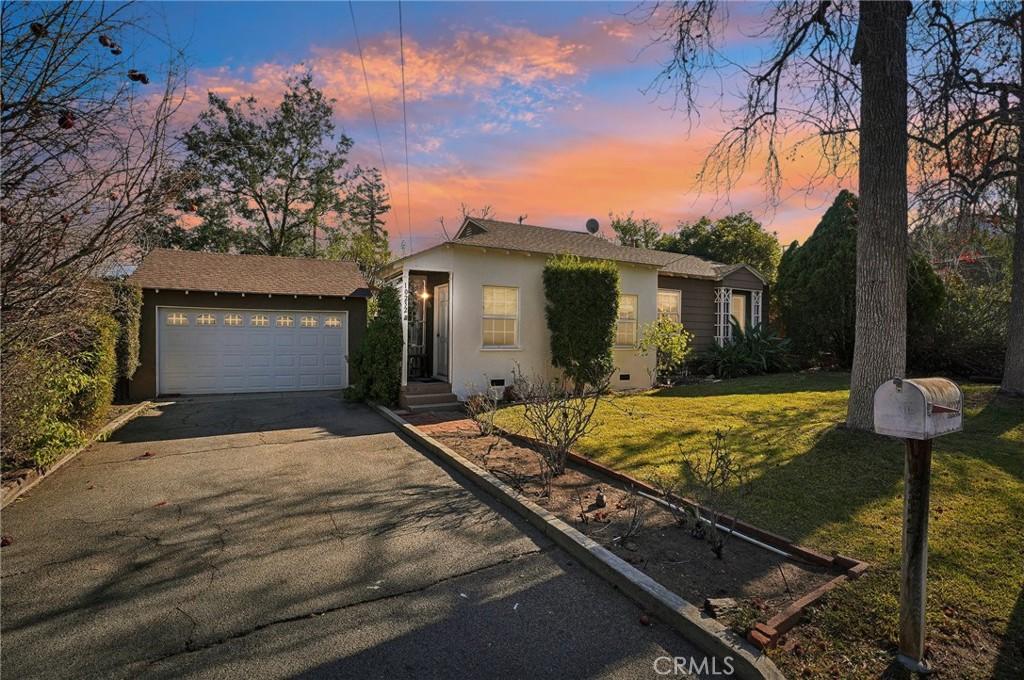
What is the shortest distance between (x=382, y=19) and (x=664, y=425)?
9.25 meters

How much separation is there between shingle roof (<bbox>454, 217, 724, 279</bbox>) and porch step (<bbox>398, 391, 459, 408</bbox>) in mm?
3302

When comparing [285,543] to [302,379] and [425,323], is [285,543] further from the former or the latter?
[302,379]

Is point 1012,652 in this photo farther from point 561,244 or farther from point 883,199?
point 561,244

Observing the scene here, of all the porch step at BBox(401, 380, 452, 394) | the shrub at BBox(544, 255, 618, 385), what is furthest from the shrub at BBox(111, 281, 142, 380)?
the shrub at BBox(544, 255, 618, 385)

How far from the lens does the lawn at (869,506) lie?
2455mm

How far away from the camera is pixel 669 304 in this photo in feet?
46.0

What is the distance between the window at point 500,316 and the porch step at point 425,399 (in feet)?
4.70

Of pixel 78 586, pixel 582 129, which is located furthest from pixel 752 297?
pixel 78 586

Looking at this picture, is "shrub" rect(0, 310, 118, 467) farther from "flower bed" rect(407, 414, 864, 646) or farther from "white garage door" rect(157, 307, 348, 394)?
"flower bed" rect(407, 414, 864, 646)

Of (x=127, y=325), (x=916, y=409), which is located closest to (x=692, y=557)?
(x=916, y=409)

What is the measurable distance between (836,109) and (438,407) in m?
8.20

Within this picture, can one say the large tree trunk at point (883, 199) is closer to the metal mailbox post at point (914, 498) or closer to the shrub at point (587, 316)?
the metal mailbox post at point (914, 498)

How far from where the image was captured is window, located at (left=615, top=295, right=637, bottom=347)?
12.3m

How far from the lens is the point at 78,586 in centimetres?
319
